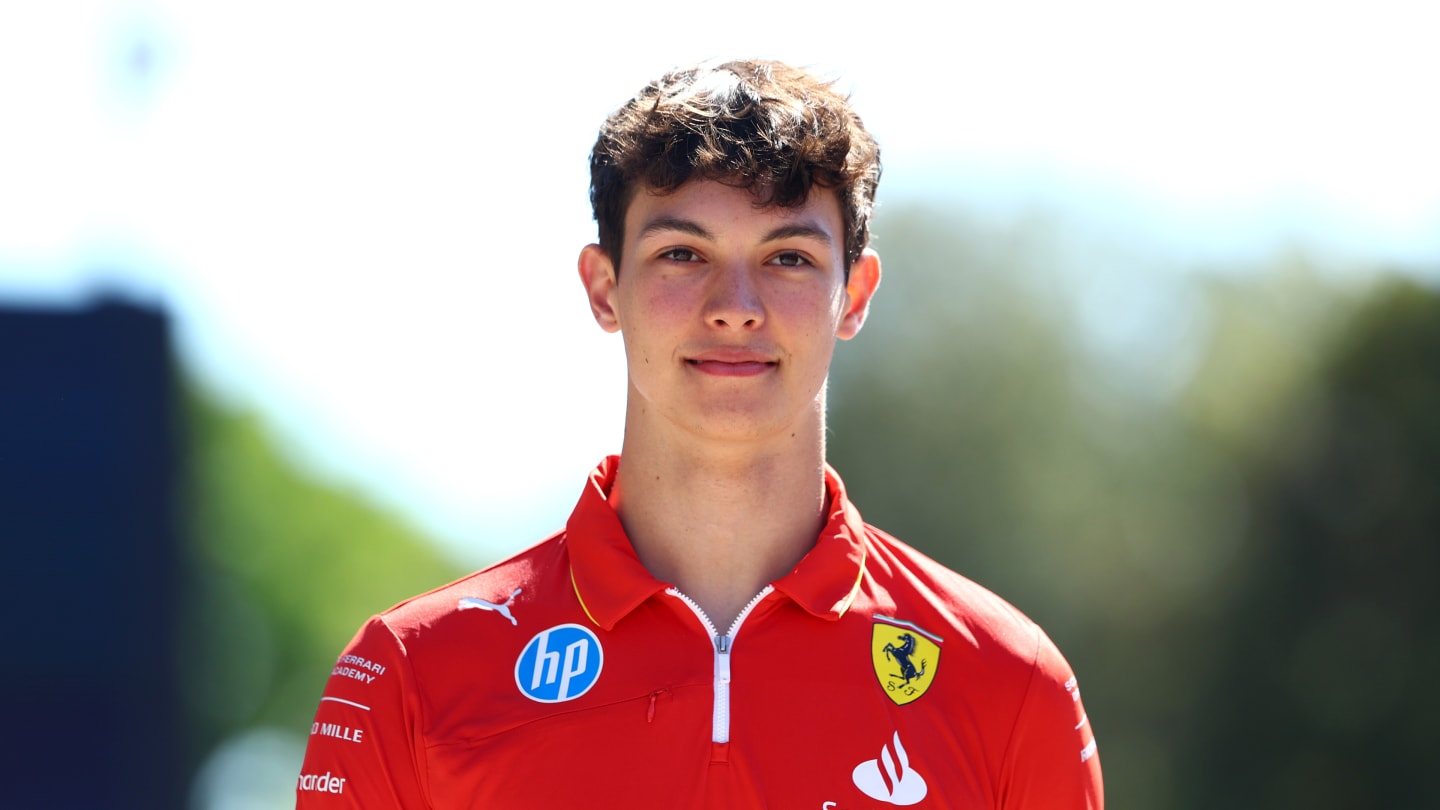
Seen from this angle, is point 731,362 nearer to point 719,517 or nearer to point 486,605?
point 719,517

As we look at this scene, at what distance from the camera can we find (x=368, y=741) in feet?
10.8

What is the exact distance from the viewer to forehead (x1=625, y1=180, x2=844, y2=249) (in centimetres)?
354

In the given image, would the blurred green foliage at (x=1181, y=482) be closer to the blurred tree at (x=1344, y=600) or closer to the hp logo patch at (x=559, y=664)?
the blurred tree at (x=1344, y=600)

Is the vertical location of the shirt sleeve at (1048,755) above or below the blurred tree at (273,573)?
above

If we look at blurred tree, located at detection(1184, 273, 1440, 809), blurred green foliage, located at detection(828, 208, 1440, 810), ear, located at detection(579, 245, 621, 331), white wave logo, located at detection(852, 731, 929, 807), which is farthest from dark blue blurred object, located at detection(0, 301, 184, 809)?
blurred tree, located at detection(1184, 273, 1440, 809)

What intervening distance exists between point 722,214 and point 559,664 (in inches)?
43.5

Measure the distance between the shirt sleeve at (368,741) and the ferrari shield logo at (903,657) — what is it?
3.45 ft

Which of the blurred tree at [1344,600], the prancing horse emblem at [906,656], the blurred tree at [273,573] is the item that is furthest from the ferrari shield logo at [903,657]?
the blurred tree at [273,573]

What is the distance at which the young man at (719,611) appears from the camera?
329cm

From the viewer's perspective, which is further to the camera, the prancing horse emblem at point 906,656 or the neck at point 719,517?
the neck at point 719,517

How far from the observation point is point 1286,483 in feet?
65.5

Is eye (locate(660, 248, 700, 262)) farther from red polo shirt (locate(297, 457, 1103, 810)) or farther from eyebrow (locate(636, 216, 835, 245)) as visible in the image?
red polo shirt (locate(297, 457, 1103, 810))

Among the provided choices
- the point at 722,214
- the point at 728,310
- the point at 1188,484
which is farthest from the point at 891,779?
the point at 1188,484

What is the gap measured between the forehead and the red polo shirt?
0.73m
